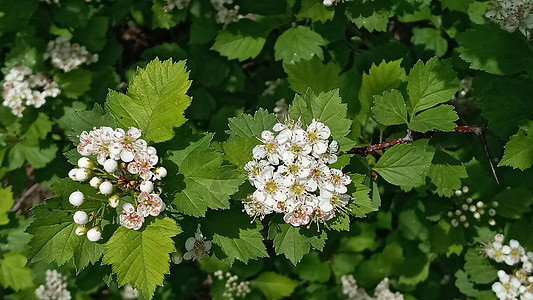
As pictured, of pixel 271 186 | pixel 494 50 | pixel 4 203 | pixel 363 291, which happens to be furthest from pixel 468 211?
pixel 4 203

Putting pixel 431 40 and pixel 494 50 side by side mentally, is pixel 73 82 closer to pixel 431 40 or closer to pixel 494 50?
pixel 431 40

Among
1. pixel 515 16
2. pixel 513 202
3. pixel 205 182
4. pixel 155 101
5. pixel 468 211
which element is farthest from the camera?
pixel 468 211

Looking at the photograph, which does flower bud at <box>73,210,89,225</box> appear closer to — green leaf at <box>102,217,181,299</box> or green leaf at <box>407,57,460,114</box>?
green leaf at <box>102,217,181,299</box>

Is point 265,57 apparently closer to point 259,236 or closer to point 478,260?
point 259,236

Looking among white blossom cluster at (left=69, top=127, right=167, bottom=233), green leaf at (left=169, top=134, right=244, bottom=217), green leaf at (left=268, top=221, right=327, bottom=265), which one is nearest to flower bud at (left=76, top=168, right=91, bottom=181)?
white blossom cluster at (left=69, top=127, right=167, bottom=233)

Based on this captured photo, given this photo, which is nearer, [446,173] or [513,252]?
[446,173]

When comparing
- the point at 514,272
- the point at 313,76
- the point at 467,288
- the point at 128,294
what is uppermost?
the point at 313,76
